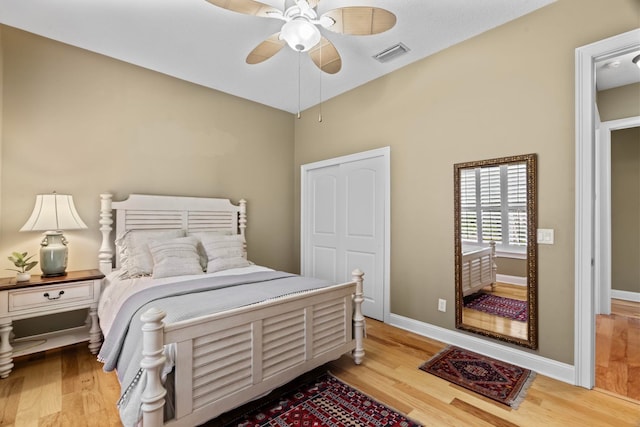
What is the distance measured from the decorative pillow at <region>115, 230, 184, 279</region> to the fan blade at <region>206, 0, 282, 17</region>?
215cm

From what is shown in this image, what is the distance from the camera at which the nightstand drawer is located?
2246 mm

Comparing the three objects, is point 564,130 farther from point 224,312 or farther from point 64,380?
point 64,380

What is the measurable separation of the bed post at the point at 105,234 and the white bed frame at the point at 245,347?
1.94 metres

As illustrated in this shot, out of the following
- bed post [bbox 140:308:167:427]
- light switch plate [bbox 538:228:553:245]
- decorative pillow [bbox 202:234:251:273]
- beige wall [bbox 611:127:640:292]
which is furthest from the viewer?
beige wall [bbox 611:127:640:292]

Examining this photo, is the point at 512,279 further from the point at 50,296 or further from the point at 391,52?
the point at 50,296

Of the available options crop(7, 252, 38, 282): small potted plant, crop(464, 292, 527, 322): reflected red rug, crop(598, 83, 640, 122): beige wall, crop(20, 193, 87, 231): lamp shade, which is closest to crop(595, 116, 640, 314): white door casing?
crop(598, 83, 640, 122): beige wall

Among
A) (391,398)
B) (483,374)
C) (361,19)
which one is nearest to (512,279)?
(483,374)

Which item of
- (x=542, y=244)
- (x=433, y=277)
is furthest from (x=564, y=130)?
(x=433, y=277)

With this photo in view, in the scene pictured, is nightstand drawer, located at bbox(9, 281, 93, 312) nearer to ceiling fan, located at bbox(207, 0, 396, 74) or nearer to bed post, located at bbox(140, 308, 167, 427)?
bed post, located at bbox(140, 308, 167, 427)

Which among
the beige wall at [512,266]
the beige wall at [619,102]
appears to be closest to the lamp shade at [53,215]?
the beige wall at [512,266]

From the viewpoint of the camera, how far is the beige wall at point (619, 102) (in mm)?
3385

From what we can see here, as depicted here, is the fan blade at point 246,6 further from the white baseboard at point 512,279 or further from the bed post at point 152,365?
the white baseboard at point 512,279

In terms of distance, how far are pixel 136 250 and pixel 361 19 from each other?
2.68 meters

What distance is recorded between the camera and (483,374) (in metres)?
2.30
